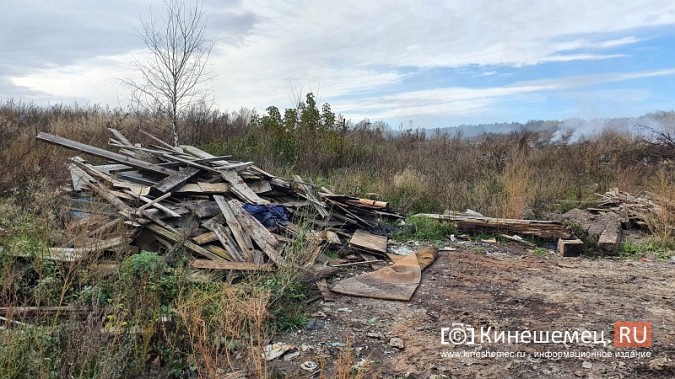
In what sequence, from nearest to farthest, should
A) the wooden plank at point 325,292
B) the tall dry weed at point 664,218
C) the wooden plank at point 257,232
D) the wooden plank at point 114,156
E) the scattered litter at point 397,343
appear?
the scattered litter at point 397,343
the wooden plank at point 325,292
the wooden plank at point 257,232
the tall dry weed at point 664,218
the wooden plank at point 114,156

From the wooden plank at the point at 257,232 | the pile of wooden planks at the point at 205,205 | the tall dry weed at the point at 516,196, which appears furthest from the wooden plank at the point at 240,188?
the tall dry weed at the point at 516,196

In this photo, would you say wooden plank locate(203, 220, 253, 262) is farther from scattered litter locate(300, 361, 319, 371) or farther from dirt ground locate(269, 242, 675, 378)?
scattered litter locate(300, 361, 319, 371)

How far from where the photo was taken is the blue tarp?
6148 mm

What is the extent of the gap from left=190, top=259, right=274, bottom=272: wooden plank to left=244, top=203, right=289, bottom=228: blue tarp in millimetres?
1211

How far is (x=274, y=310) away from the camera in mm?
4160

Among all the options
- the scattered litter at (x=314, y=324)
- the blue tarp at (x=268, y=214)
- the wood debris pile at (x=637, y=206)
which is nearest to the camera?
the scattered litter at (x=314, y=324)

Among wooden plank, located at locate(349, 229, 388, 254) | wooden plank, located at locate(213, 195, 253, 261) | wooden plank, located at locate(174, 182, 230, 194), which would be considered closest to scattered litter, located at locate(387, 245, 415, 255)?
wooden plank, located at locate(349, 229, 388, 254)

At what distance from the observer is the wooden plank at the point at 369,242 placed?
6164 millimetres

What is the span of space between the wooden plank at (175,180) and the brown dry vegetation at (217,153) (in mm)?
1235

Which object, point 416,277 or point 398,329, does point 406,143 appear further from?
point 398,329

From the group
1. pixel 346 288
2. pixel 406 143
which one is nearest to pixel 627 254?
pixel 346 288

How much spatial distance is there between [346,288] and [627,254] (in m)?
4.41

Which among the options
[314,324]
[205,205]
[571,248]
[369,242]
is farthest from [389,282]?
[571,248]

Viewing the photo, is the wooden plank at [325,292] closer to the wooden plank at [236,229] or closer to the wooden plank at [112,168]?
the wooden plank at [236,229]
